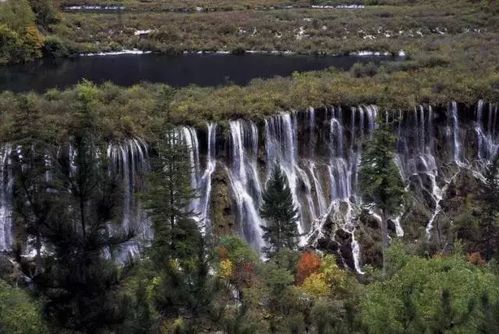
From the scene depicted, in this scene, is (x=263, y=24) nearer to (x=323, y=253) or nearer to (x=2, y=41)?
(x=2, y=41)

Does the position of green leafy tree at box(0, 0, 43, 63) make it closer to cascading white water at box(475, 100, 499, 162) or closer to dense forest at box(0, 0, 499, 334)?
dense forest at box(0, 0, 499, 334)

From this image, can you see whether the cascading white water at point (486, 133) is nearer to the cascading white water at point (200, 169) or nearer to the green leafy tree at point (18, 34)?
the cascading white water at point (200, 169)

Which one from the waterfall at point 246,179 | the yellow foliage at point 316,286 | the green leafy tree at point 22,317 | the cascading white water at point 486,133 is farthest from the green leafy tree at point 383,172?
the cascading white water at point 486,133

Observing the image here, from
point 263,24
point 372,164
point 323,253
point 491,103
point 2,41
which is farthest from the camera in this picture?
point 263,24

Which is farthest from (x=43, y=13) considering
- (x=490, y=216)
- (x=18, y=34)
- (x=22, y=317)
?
(x=22, y=317)

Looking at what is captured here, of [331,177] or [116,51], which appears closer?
[331,177]

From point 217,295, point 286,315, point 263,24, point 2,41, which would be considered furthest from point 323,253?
point 263,24

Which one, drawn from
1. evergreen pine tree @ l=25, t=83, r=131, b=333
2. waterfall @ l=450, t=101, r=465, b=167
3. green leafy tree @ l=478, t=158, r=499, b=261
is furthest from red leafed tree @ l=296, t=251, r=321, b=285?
waterfall @ l=450, t=101, r=465, b=167

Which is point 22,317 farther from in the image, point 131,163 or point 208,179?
point 208,179
